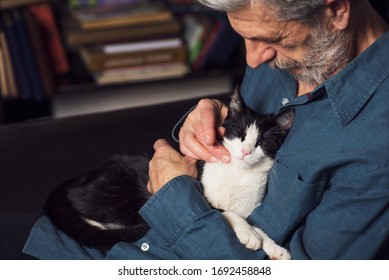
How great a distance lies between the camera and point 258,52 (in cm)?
89

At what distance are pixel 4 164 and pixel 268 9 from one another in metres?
0.62

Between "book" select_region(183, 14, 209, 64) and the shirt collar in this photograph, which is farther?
"book" select_region(183, 14, 209, 64)

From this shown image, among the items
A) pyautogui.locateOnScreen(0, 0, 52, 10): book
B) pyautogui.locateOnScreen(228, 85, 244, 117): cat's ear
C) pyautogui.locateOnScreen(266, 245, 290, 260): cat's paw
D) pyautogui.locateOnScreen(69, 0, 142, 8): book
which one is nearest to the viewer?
pyautogui.locateOnScreen(266, 245, 290, 260): cat's paw

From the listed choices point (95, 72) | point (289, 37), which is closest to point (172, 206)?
point (289, 37)

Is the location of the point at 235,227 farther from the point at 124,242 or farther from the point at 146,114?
the point at 146,114

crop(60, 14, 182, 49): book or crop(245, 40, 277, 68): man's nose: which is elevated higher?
crop(245, 40, 277, 68): man's nose

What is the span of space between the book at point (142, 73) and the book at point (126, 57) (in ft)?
0.06

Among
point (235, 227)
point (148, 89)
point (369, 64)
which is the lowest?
point (148, 89)

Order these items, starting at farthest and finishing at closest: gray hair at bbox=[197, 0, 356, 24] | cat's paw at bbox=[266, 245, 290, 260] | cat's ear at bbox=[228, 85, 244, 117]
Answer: cat's ear at bbox=[228, 85, 244, 117], cat's paw at bbox=[266, 245, 290, 260], gray hair at bbox=[197, 0, 356, 24]

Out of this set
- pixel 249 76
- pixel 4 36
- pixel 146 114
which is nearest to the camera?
pixel 249 76

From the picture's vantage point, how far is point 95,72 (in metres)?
2.00

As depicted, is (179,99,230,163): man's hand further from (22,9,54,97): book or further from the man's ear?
(22,9,54,97): book

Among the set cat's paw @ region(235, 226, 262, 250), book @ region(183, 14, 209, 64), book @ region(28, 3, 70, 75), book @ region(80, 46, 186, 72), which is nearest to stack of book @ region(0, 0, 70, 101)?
book @ region(28, 3, 70, 75)

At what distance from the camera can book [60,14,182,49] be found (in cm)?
194
